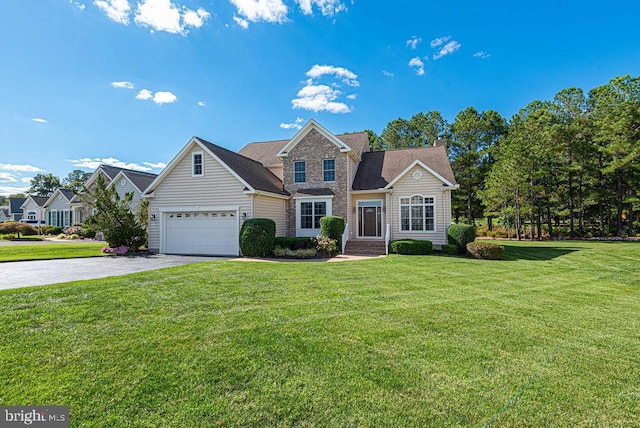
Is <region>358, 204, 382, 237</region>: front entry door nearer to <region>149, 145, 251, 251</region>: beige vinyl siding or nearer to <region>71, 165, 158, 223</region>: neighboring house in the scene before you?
<region>149, 145, 251, 251</region>: beige vinyl siding

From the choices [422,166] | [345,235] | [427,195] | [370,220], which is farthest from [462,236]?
[345,235]

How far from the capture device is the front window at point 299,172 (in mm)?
18719

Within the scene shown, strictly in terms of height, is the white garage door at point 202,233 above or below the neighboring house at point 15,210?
below

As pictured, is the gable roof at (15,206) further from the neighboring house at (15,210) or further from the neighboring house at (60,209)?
the neighboring house at (60,209)

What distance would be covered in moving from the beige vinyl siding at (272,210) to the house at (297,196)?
0.18 ft

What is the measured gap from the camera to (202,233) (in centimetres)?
1681

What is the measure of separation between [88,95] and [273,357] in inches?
718

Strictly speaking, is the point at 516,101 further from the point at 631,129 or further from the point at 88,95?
the point at 88,95

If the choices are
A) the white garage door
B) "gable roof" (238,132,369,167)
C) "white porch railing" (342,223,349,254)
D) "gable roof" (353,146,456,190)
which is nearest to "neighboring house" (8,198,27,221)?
"gable roof" (238,132,369,167)

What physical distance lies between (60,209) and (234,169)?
33.3m

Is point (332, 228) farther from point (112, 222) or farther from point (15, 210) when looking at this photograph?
point (15, 210)

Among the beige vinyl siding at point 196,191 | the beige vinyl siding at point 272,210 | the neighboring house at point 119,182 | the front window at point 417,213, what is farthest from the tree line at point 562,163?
the neighboring house at point 119,182

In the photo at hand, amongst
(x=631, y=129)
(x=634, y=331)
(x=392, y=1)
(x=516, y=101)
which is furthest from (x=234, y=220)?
(x=516, y=101)

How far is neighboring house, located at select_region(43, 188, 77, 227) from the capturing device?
116 ft
